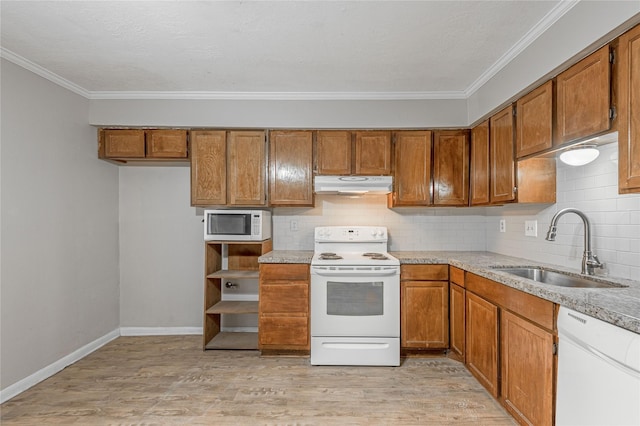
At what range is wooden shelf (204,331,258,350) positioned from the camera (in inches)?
125

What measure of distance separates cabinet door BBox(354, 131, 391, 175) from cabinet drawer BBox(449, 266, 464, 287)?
3.49ft

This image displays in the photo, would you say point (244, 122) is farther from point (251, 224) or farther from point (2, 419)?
point (2, 419)

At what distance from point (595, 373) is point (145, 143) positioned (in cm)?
366

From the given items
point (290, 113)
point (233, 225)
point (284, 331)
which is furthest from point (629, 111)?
point (233, 225)

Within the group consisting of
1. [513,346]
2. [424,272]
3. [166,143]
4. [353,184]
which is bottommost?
[513,346]

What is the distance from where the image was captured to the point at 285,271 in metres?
3.01

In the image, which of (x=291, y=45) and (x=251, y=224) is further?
(x=251, y=224)

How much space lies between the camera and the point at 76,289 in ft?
9.85

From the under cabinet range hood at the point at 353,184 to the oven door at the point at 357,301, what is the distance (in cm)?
76

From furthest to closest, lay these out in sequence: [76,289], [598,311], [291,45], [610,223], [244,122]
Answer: [244,122] < [76,289] < [291,45] < [610,223] < [598,311]

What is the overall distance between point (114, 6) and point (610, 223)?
3.13 metres

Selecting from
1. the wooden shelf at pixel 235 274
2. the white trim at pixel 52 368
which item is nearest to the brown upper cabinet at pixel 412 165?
the wooden shelf at pixel 235 274

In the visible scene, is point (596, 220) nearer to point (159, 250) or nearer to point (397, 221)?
point (397, 221)

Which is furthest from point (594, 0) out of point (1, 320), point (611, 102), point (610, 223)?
point (1, 320)
